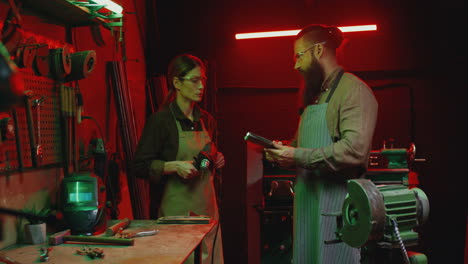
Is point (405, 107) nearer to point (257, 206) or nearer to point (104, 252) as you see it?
point (257, 206)

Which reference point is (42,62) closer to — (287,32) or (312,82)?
(312,82)

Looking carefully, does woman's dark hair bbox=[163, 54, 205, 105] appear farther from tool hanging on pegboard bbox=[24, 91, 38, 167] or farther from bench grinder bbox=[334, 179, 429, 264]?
bench grinder bbox=[334, 179, 429, 264]

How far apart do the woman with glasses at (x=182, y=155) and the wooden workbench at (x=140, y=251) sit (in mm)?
656

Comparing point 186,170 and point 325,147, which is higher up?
point 325,147

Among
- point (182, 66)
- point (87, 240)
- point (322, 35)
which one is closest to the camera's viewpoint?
point (87, 240)

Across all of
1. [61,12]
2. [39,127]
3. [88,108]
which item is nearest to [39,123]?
[39,127]

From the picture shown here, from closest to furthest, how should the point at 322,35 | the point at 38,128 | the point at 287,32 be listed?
the point at 38,128 < the point at 322,35 < the point at 287,32

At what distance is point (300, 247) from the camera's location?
7.95ft

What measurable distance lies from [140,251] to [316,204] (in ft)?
3.58

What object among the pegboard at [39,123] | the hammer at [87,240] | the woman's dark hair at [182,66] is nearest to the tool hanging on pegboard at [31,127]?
the pegboard at [39,123]

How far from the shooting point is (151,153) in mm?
2713

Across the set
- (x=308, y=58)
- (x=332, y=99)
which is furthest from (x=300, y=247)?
(x=308, y=58)

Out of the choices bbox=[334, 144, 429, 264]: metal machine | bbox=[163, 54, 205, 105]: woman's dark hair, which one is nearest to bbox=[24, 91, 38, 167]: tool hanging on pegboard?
bbox=[163, 54, 205, 105]: woman's dark hair

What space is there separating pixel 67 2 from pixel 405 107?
3.38m
